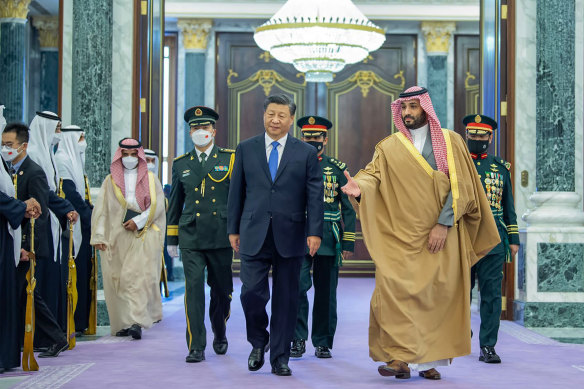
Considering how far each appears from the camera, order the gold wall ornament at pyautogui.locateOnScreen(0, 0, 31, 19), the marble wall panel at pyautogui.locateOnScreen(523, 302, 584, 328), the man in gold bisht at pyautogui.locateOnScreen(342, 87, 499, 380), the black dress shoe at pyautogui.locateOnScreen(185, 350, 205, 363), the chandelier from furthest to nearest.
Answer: the gold wall ornament at pyautogui.locateOnScreen(0, 0, 31, 19) → the chandelier → the marble wall panel at pyautogui.locateOnScreen(523, 302, 584, 328) → the black dress shoe at pyautogui.locateOnScreen(185, 350, 205, 363) → the man in gold bisht at pyautogui.locateOnScreen(342, 87, 499, 380)

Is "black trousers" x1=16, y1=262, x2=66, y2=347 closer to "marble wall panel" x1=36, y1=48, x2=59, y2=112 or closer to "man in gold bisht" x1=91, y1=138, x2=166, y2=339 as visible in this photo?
"man in gold bisht" x1=91, y1=138, x2=166, y2=339

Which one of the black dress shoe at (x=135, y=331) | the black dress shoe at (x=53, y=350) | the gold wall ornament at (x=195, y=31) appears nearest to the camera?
the black dress shoe at (x=53, y=350)

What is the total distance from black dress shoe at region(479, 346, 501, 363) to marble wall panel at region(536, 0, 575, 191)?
9.56 ft

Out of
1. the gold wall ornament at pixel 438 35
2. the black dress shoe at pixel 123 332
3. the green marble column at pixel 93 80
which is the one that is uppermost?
the gold wall ornament at pixel 438 35

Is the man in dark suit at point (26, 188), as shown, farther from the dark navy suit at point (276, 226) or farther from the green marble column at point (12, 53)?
the green marble column at point (12, 53)

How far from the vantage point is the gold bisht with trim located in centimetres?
532

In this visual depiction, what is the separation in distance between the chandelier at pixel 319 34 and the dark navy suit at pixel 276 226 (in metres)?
5.66

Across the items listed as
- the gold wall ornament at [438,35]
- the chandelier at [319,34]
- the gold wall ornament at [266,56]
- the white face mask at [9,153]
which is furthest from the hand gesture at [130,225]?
the gold wall ornament at [438,35]

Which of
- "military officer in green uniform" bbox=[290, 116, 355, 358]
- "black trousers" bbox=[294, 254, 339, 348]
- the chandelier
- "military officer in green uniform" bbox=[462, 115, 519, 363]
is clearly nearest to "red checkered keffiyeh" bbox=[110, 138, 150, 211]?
"military officer in green uniform" bbox=[290, 116, 355, 358]

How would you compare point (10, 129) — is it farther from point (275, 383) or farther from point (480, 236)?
point (480, 236)

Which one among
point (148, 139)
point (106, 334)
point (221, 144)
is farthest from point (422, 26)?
point (106, 334)

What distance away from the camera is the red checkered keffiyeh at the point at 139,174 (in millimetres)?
7680

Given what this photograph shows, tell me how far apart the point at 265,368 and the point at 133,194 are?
255 centimetres

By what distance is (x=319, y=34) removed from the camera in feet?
36.1
